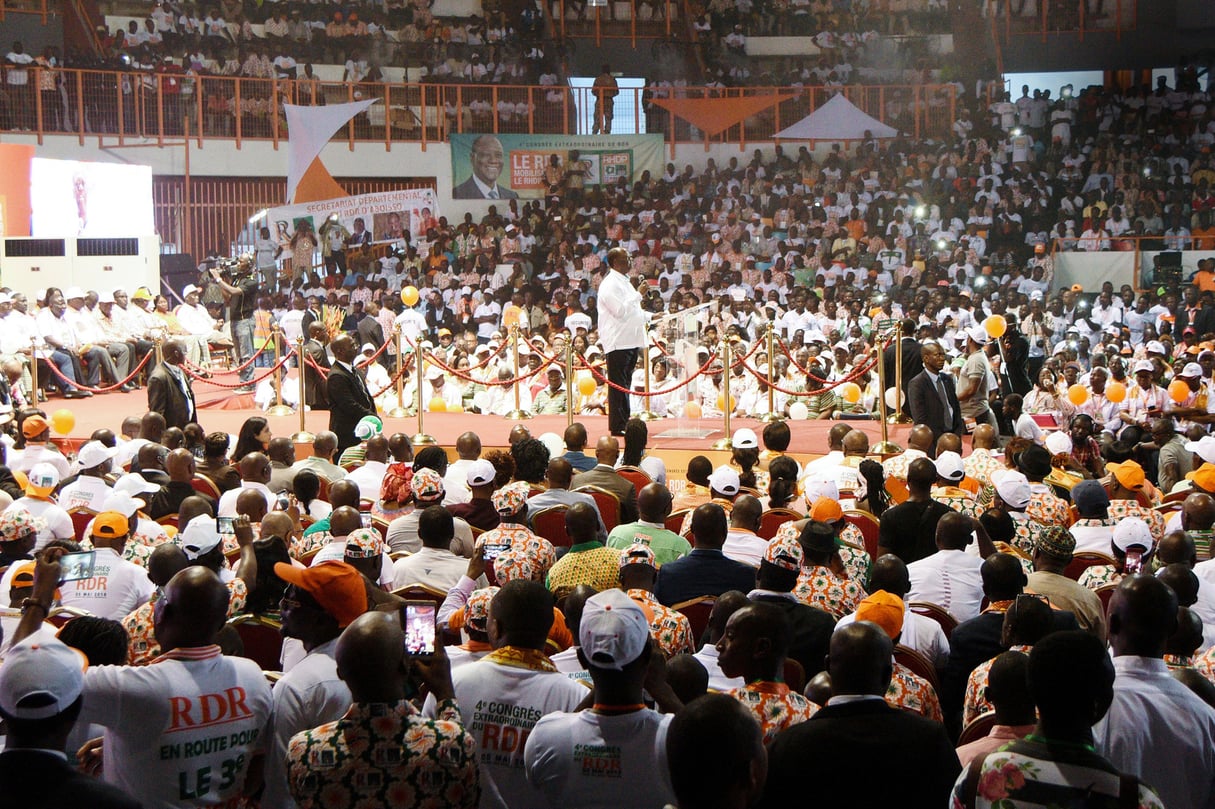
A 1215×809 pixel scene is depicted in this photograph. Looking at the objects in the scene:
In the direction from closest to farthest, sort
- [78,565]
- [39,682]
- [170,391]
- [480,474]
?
1. [39,682]
2. [78,565]
3. [480,474]
4. [170,391]

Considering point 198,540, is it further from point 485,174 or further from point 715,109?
point 715,109

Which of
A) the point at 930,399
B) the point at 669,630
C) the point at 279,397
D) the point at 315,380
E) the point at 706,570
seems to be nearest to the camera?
the point at 669,630

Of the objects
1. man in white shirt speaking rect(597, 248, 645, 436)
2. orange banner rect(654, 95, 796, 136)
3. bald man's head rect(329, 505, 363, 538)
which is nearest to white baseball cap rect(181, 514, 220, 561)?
bald man's head rect(329, 505, 363, 538)

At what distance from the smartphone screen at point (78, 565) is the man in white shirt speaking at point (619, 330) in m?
6.74

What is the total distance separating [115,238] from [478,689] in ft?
59.9

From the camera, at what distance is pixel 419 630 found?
147 inches

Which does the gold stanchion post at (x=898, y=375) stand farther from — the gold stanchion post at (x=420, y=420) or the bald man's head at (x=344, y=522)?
the bald man's head at (x=344, y=522)

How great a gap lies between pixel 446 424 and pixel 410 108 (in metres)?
14.4

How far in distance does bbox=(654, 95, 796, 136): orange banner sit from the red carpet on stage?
13.1 m

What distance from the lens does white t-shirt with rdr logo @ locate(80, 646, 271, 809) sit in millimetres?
3621

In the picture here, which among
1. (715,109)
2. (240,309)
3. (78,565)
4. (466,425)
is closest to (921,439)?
(466,425)

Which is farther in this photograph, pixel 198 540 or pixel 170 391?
pixel 170 391

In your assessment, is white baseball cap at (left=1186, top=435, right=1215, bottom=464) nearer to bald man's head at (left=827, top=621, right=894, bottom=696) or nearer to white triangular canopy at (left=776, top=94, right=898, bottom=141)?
bald man's head at (left=827, top=621, right=894, bottom=696)

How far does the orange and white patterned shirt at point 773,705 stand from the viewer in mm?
3809
